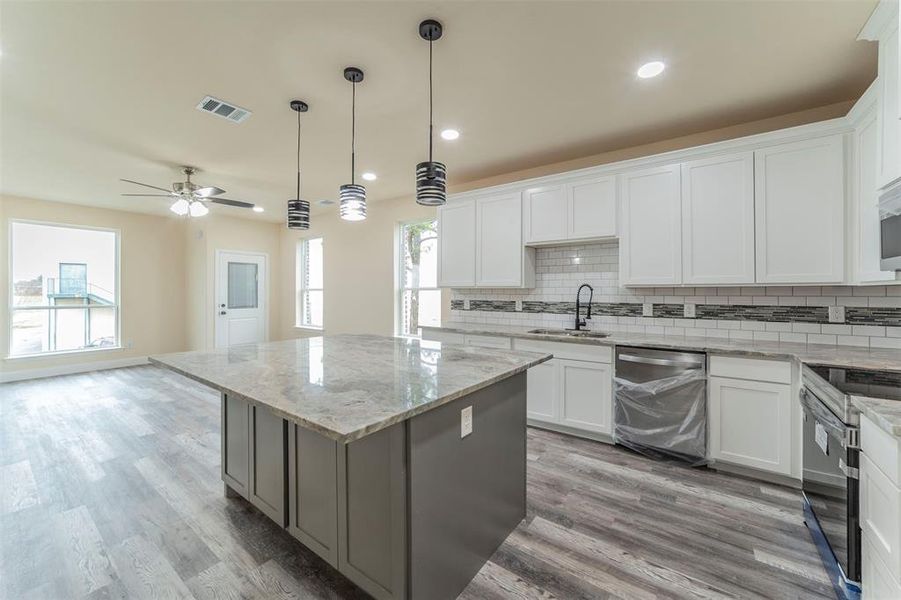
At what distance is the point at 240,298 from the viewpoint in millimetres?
6941

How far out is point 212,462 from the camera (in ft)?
9.35

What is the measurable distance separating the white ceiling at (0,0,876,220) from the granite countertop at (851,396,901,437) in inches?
71.9

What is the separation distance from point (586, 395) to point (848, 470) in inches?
67.4

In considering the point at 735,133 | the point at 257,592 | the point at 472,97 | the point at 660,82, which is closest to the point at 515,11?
the point at 472,97

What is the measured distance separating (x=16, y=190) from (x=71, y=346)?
7.90 feet

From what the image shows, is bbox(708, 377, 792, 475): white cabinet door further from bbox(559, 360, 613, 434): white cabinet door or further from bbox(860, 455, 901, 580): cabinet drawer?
bbox(860, 455, 901, 580): cabinet drawer

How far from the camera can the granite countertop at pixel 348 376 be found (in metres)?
1.18

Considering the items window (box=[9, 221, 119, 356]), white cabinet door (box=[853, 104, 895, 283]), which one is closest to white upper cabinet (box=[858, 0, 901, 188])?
white cabinet door (box=[853, 104, 895, 283])

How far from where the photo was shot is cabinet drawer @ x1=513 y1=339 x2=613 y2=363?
120 inches

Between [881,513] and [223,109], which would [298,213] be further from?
[881,513]

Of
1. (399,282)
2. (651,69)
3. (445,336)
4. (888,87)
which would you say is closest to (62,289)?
(399,282)

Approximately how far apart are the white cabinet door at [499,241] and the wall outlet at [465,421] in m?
2.37

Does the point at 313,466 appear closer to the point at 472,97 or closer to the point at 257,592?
the point at 257,592

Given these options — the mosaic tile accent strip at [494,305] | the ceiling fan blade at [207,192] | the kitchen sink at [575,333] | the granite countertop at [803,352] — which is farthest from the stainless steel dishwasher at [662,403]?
the ceiling fan blade at [207,192]
